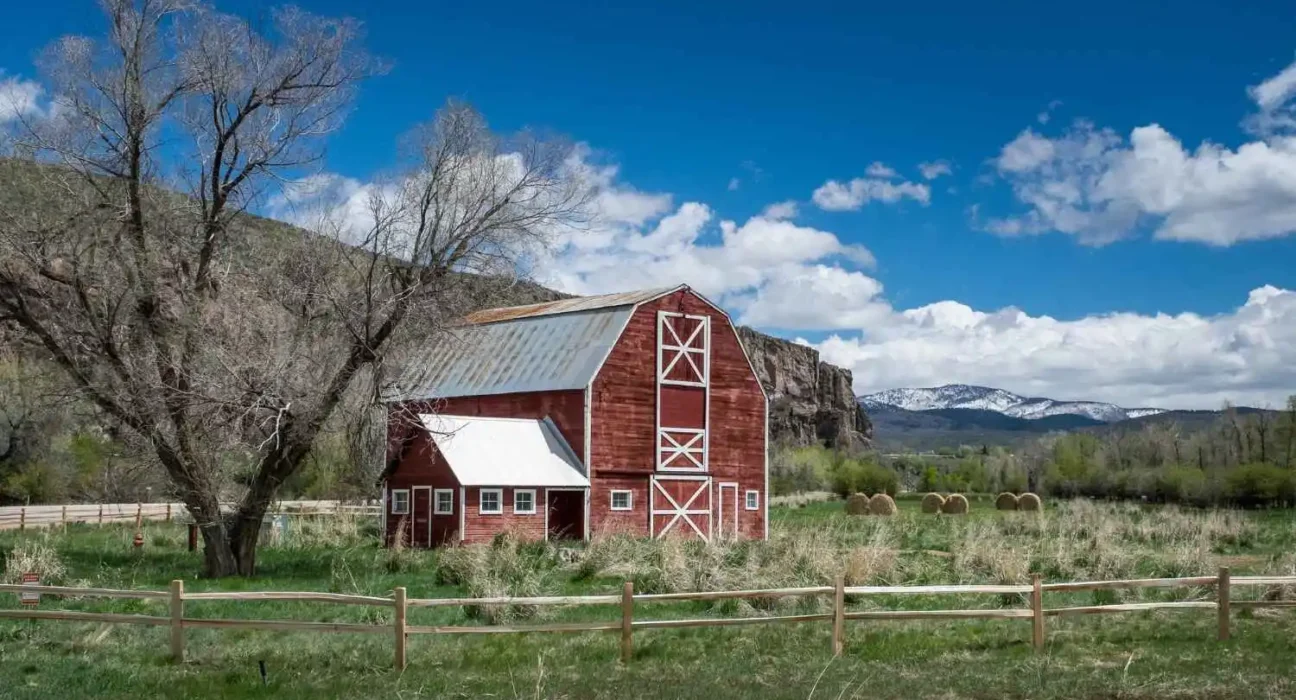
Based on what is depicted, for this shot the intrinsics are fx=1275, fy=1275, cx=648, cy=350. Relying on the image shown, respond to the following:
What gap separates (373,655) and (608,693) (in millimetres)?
3345

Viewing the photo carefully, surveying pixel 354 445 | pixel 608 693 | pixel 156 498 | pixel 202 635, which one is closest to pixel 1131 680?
pixel 608 693

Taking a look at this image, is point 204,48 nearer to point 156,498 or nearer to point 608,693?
point 608,693

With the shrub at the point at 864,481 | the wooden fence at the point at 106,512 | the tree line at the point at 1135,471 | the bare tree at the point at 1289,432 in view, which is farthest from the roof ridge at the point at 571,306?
the bare tree at the point at 1289,432

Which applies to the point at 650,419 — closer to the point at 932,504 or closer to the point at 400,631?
the point at 400,631

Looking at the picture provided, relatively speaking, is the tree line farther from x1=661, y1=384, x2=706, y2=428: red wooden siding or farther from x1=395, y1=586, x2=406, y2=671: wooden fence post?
x1=395, y1=586, x2=406, y2=671: wooden fence post

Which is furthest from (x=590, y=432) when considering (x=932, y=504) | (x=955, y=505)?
(x=932, y=504)

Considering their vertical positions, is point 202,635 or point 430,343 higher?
point 430,343

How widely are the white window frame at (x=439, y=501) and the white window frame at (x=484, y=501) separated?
2.03 ft

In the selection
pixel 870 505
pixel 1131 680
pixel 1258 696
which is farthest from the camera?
pixel 870 505

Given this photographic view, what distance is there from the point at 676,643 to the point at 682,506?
64.0 ft

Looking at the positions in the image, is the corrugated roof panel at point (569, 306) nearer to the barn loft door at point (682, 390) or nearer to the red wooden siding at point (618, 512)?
the barn loft door at point (682, 390)

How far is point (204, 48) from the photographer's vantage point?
22.4 m

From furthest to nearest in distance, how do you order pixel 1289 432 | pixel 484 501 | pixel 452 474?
pixel 1289 432, pixel 484 501, pixel 452 474

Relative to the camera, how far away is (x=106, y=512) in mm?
43062
